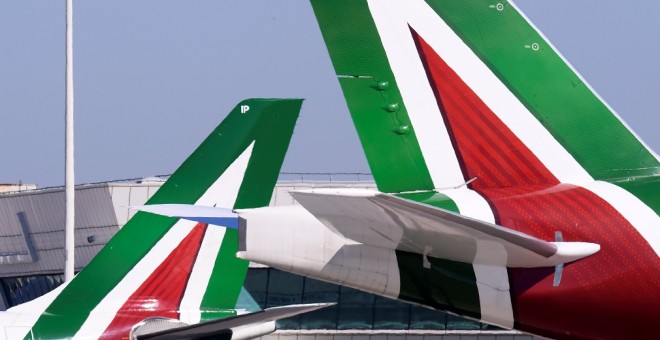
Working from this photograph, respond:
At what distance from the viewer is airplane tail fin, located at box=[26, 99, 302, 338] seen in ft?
78.0

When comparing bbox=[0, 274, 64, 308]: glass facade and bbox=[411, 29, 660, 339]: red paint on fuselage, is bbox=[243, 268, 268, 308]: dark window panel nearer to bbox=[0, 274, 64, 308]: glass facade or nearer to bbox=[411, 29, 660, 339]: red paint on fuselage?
bbox=[0, 274, 64, 308]: glass facade

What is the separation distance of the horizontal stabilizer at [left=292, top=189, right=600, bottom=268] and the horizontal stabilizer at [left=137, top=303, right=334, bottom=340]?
24.8 ft

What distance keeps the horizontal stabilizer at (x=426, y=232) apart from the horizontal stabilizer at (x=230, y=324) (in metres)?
7.55

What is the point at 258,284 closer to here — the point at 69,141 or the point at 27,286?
the point at 27,286

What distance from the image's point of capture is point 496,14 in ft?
53.6

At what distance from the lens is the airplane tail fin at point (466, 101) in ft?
52.5

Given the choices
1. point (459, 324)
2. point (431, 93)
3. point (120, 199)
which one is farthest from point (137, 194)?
point (431, 93)

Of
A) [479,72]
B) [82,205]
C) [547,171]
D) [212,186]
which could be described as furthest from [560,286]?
[82,205]

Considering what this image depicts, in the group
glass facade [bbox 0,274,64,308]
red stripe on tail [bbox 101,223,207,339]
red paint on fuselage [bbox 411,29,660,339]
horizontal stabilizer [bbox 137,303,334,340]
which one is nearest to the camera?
red paint on fuselage [bbox 411,29,660,339]

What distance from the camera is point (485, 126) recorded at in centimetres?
1609

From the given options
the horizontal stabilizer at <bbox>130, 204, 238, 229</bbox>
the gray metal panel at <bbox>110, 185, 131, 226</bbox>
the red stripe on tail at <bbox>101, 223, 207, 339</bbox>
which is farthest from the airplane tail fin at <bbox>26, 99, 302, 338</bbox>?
the gray metal panel at <bbox>110, 185, 131, 226</bbox>

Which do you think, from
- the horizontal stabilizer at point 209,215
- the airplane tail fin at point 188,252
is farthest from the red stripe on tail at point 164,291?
the horizontal stabilizer at point 209,215

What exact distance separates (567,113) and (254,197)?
30.9 ft

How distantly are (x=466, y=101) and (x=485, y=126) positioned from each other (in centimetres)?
33
